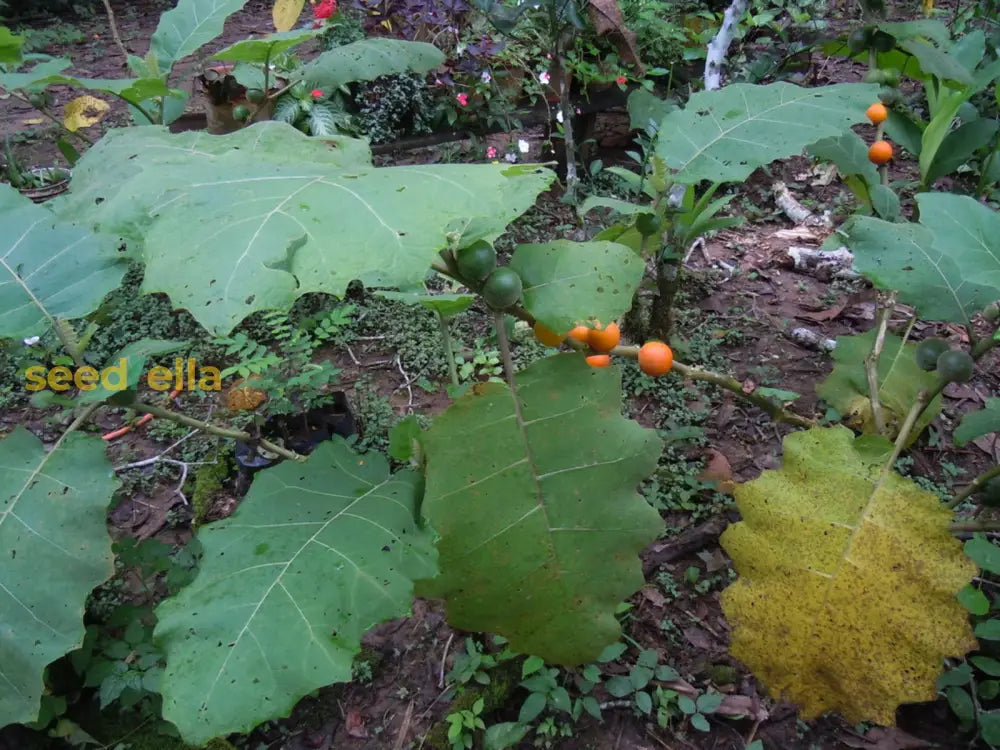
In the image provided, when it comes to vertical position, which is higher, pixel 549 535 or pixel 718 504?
pixel 549 535

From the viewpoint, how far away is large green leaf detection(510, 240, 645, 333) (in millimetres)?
893

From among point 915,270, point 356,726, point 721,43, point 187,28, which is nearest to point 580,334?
point 915,270

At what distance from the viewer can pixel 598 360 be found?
1.13 m

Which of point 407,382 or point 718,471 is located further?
point 407,382

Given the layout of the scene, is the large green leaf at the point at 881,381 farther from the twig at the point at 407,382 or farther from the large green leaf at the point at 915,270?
the twig at the point at 407,382

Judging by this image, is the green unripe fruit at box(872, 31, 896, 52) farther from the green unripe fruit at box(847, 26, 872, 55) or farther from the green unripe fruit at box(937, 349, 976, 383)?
the green unripe fruit at box(937, 349, 976, 383)

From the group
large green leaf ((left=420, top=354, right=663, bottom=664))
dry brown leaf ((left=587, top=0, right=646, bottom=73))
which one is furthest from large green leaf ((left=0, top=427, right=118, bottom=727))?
dry brown leaf ((left=587, top=0, right=646, bottom=73))

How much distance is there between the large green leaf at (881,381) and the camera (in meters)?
1.63

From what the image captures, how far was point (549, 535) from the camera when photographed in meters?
1.01

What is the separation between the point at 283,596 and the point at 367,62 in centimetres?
145

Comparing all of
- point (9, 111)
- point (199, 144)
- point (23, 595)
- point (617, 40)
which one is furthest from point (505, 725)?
point (9, 111)

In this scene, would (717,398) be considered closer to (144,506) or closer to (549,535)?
(549,535)

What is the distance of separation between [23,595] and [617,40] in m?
4.03

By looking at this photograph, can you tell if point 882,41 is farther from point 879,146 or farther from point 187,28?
point 187,28
